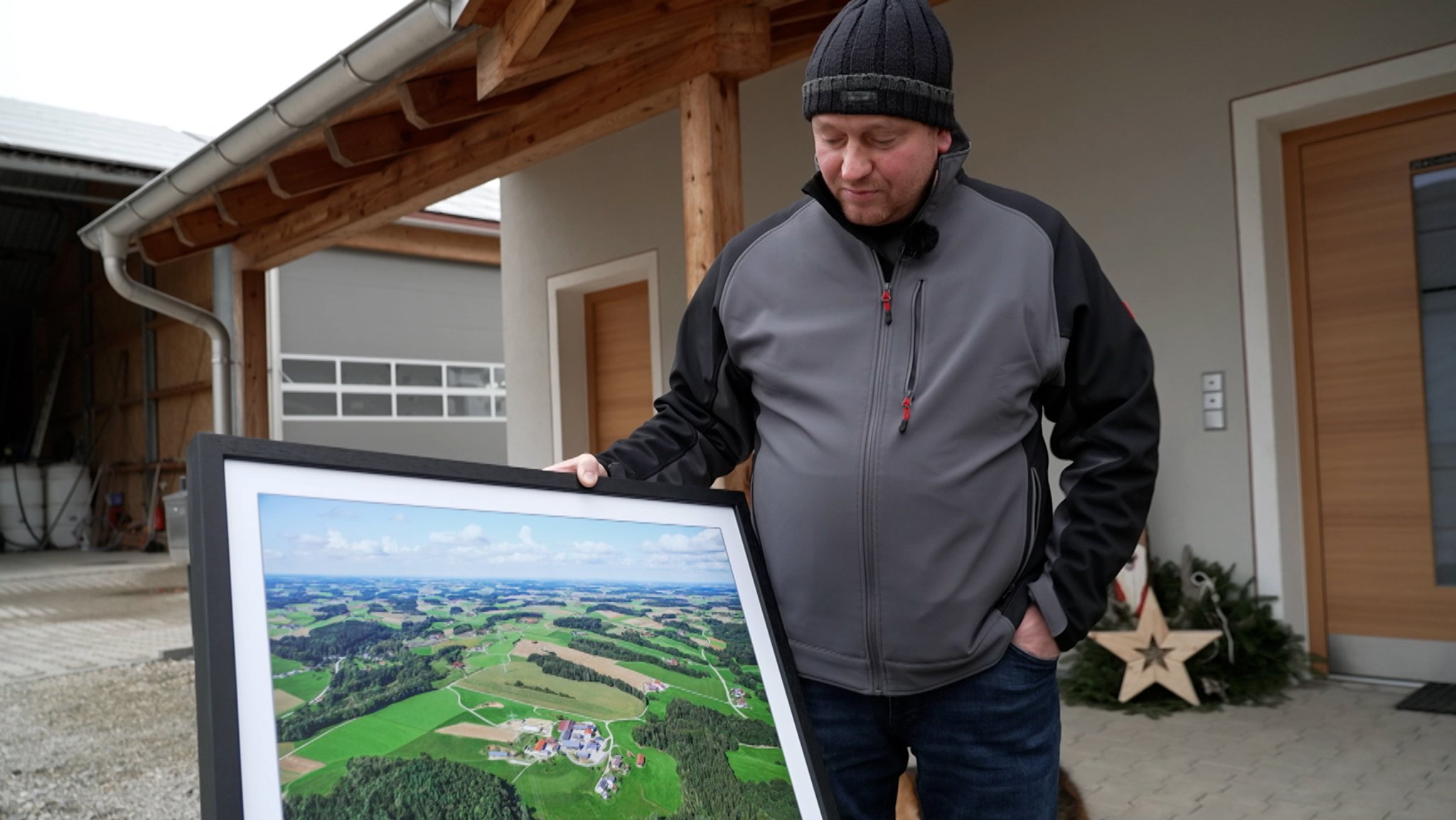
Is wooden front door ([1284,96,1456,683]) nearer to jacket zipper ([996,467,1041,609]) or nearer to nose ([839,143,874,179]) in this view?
jacket zipper ([996,467,1041,609])

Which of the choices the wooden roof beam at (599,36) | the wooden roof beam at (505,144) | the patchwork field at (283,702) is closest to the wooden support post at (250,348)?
the wooden roof beam at (505,144)

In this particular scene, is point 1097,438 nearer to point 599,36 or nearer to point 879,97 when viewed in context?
point 879,97

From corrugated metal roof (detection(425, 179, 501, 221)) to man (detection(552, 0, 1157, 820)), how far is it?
42.3ft

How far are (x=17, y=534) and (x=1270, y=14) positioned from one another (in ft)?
62.9

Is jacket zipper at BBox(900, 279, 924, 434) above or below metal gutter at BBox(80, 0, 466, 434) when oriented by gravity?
below

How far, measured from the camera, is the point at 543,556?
1322 mm

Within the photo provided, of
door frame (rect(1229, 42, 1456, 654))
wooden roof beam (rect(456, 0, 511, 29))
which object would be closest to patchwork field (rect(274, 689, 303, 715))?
wooden roof beam (rect(456, 0, 511, 29))

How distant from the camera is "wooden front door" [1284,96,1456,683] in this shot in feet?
14.2

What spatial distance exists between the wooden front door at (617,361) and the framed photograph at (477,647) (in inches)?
247

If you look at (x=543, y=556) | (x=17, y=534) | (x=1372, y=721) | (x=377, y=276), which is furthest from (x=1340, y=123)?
Result: (x=17, y=534)

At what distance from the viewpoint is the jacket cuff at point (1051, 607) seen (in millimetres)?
1388

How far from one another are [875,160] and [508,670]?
0.76 m

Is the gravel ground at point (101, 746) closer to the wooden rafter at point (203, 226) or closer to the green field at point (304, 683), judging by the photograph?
the wooden rafter at point (203, 226)

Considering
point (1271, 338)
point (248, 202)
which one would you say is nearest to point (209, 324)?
point (248, 202)
